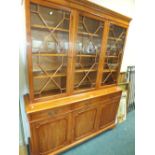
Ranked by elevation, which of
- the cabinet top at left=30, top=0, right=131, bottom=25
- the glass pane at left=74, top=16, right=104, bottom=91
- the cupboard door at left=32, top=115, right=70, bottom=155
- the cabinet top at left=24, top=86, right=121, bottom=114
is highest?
the cabinet top at left=30, top=0, right=131, bottom=25

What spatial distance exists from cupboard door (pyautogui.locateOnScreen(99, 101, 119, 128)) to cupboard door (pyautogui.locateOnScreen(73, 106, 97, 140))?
179 mm

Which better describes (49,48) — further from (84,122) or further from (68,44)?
(84,122)

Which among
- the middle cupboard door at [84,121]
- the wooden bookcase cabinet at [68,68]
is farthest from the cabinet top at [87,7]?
the middle cupboard door at [84,121]

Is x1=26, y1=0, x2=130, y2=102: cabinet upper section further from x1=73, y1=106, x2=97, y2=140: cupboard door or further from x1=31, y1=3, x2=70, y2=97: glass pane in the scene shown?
x1=73, y1=106, x2=97, y2=140: cupboard door

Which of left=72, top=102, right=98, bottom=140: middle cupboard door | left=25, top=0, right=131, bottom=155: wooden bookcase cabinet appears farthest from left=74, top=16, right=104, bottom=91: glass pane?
left=72, top=102, right=98, bottom=140: middle cupboard door

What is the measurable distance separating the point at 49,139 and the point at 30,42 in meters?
1.23

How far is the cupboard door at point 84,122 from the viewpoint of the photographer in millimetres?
1711

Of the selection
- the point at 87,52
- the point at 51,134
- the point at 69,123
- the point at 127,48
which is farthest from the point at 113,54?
the point at 51,134

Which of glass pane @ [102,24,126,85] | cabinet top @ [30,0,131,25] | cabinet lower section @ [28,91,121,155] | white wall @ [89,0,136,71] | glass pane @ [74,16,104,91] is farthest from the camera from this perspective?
white wall @ [89,0,136,71]

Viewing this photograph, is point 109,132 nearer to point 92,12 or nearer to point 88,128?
point 88,128

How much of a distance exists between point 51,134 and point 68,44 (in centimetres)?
118

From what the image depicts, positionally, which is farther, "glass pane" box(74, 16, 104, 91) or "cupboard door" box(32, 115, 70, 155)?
"glass pane" box(74, 16, 104, 91)

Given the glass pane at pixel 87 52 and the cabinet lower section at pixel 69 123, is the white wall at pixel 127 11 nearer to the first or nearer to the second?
the glass pane at pixel 87 52

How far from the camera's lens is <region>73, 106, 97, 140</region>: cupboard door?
1711 millimetres
